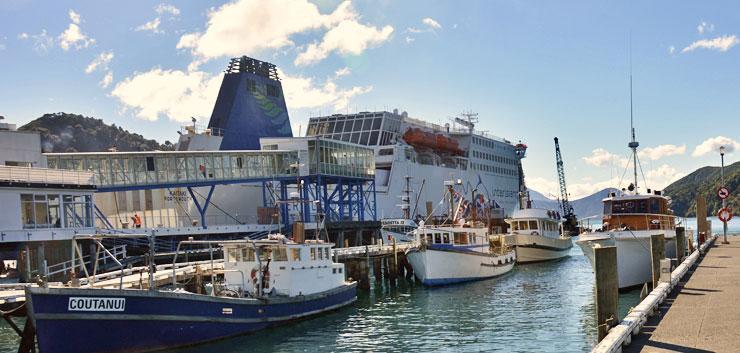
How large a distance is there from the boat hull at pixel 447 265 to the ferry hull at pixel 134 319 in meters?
18.3

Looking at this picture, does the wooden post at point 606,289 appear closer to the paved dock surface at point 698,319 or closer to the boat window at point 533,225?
the paved dock surface at point 698,319

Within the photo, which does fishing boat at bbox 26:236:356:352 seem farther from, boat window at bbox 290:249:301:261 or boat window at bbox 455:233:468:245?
boat window at bbox 455:233:468:245

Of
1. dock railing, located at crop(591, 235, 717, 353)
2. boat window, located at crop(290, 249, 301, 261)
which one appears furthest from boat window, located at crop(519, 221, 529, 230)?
dock railing, located at crop(591, 235, 717, 353)

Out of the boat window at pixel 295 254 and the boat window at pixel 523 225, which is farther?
the boat window at pixel 523 225

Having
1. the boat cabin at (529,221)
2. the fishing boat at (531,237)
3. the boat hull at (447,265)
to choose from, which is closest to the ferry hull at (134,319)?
the boat hull at (447,265)

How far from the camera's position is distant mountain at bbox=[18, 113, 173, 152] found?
134 meters

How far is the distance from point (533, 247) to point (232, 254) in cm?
4000

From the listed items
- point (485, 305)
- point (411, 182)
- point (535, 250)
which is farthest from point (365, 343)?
point (411, 182)

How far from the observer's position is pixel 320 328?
31625 millimetres

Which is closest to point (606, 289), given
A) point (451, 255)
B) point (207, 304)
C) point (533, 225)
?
point (207, 304)

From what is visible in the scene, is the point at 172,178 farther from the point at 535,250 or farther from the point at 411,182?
the point at 411,182

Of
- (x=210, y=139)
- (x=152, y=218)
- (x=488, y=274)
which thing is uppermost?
(x=210, y=139)

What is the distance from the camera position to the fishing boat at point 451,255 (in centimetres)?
4719

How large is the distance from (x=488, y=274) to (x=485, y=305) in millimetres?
14495
